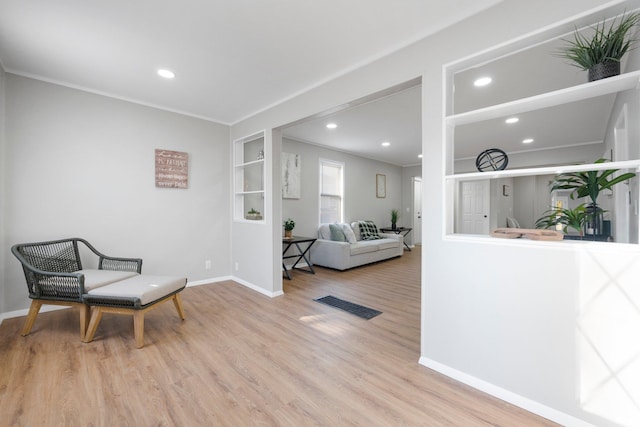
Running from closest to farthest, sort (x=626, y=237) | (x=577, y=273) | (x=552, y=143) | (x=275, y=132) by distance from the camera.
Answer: (x=577, y=273) → (x=626, y=237) → (x=275, y=132) → (x=552, y=143)

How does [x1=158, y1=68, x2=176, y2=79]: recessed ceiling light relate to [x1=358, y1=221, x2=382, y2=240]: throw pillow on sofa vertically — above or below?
above

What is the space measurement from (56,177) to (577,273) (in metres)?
4.58

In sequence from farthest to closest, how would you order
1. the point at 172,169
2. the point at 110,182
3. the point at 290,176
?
1. the point at 290,176
2. the point at 172,169
3. the point at 110,182

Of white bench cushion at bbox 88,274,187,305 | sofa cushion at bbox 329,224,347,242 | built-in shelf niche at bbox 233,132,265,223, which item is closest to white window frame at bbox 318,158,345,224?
sofa cushion at bbox 329,224,347,242

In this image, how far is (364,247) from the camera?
18.1 feet

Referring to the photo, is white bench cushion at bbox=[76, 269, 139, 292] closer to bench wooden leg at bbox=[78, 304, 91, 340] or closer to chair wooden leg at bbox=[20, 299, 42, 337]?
bench wooden leg at bbox=[78, 304, 91, 340]

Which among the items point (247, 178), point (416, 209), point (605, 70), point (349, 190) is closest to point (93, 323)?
point (247, 178)

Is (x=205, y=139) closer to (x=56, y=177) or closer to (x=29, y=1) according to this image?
(x=56, y=177)

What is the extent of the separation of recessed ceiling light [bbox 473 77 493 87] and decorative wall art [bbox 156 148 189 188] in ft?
12.5

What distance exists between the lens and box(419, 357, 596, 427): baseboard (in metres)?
1.45

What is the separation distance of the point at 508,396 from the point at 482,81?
2.89 meters

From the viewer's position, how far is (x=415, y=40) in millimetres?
2094

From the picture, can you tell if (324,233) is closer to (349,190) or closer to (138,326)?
(349,190)

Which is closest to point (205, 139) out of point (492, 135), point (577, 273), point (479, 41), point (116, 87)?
point (116, 87)
